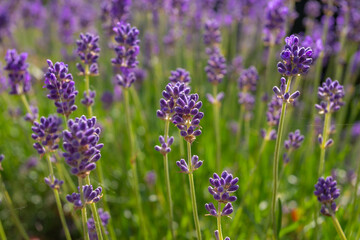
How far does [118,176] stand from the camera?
3596 millimetres

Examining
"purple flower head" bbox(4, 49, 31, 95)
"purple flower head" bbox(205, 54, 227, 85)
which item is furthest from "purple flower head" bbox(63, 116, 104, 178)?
"purple flower head" bbox(205, 54, 227, 85)

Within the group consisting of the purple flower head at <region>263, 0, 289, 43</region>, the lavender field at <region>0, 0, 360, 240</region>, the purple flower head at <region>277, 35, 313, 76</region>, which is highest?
the purple flower head at <region>263, 0, 289, 43</region>

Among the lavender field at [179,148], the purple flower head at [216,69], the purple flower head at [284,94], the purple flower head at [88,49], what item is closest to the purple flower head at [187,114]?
the lavender field at [179,148]

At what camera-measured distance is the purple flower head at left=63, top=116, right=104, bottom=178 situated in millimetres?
1337

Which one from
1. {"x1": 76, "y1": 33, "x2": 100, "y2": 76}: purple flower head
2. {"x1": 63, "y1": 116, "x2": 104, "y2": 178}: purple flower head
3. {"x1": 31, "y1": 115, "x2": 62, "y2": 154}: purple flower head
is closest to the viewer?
{"x1": 63, "y1": 116, "x2": 104, "y2": 178}: purple flower head

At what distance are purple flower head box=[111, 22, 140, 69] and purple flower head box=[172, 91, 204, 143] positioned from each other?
2.11ft

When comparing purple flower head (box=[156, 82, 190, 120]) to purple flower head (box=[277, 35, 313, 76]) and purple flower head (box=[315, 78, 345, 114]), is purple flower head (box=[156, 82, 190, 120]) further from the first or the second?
purple flower head (box=[315, 78, 345, 114])

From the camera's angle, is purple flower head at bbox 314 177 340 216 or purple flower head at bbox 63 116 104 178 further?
purple flower head at bbox 314 177 340 216

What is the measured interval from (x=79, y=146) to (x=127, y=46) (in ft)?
3.12

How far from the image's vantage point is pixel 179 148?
358 centimetres

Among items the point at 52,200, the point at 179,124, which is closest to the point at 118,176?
the point at 52,200

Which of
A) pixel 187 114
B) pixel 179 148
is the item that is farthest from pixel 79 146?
pixel 179 148

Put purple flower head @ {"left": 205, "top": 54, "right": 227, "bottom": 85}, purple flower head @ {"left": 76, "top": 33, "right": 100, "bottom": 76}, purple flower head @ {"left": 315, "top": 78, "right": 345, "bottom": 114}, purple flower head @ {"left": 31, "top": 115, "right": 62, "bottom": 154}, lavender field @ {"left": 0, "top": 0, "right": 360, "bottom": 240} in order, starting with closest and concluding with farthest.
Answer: lavender field @ {"left": 0, "top": 0, "right": 360, "bottom": 240}, purple flower head @ {"left": 31, "top": 115, "right": 62, "bottom": 154}, purple flower head @ {"left": 315, "top": 78, "right": 345, "bottom": 114}, purple flower head @ {"left": 76, "top": 33, "right": 100, "bottom": 76}, purple flower head @ {"left": 205, "top": 54, "right": 227, "bottom": 85}

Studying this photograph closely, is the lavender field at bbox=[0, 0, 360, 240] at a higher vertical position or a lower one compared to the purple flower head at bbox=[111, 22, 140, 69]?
lower
